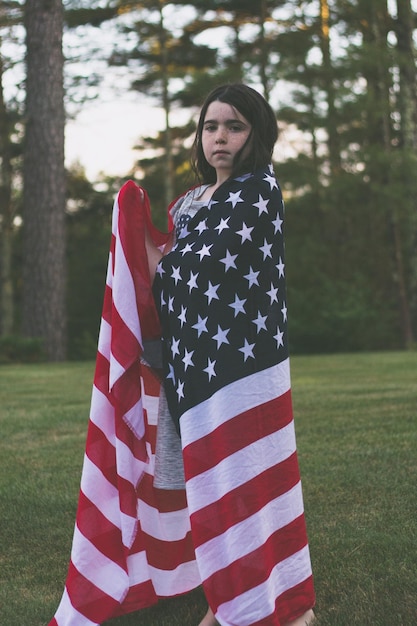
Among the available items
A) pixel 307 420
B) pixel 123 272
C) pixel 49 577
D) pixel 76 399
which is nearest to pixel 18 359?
pixel 76 399

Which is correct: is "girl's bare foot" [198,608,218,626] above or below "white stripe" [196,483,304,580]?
below

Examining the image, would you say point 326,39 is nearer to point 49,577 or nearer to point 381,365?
point 381,365

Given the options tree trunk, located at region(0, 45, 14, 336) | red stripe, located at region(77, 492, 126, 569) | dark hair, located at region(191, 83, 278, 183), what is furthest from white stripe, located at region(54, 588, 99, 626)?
tree trunk, located at region(0, 45, 14, 336)

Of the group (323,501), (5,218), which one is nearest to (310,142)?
(5,218)

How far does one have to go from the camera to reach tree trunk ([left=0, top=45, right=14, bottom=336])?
20406 mm

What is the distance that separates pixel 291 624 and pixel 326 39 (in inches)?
845

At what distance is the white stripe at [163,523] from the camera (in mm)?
3256

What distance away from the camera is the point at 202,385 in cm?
287

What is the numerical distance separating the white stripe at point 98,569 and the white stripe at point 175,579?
243mm

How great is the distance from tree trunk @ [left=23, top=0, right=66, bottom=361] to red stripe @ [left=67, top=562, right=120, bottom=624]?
11.9 meters

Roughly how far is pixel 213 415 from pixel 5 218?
20376mm

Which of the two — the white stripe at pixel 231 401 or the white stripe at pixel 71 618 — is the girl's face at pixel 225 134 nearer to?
the white stripe at pixel 231 401

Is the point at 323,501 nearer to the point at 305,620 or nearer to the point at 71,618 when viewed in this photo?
Answer: the point at 305,620

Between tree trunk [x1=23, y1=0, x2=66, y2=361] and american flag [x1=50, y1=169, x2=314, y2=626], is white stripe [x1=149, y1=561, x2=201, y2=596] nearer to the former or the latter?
american flag [x1=50, y1=169, x2=314, y2=626]
